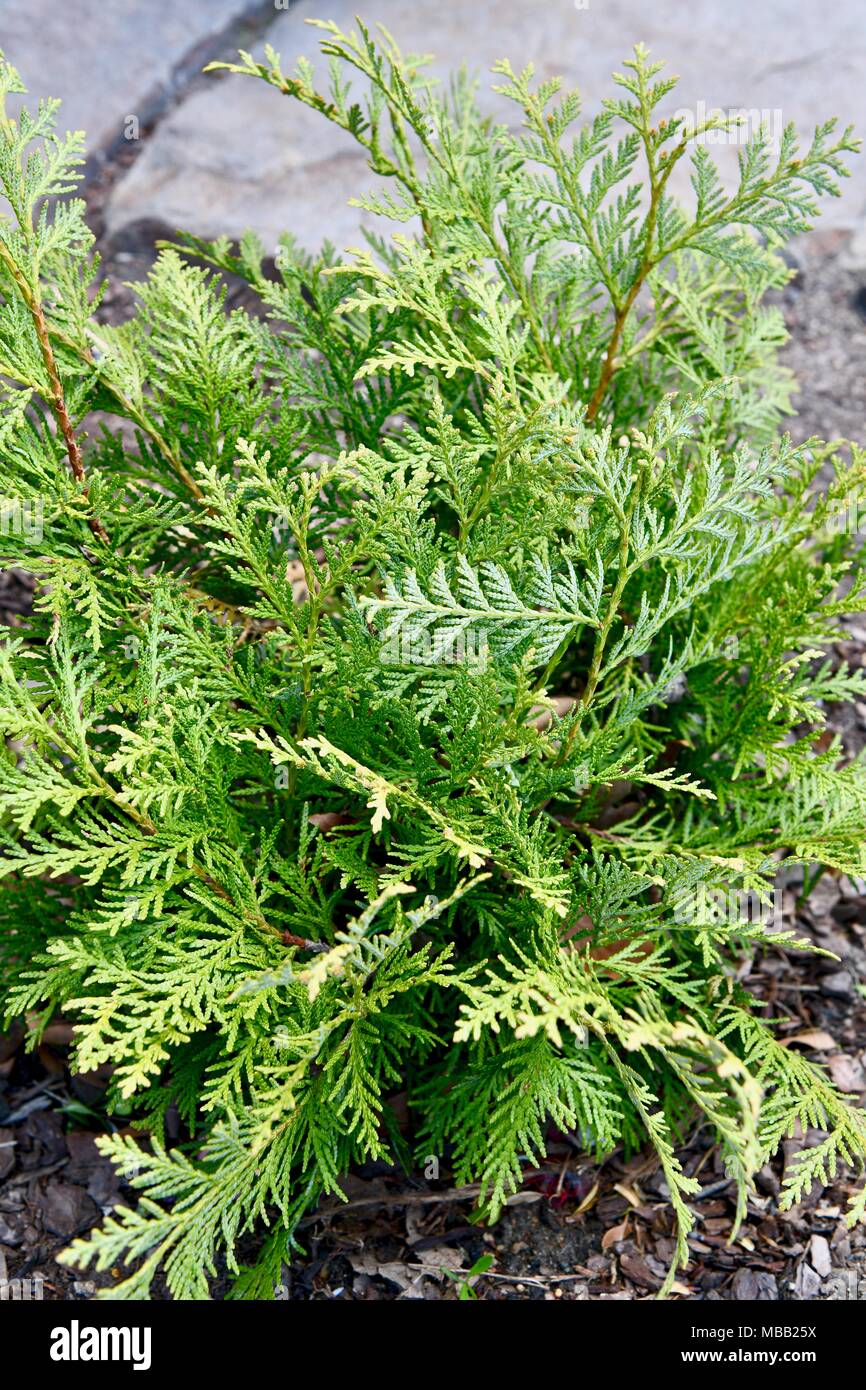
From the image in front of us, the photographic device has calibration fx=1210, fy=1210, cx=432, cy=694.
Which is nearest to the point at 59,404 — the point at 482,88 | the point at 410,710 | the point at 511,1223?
the point at 410,710

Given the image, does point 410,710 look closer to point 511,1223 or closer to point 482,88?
point 511,1223

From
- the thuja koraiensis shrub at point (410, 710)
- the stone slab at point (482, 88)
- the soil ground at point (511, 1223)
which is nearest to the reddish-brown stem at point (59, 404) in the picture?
the thuja koraiensis shrub at point (410, 710)

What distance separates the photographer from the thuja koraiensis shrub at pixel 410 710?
209 centimetres

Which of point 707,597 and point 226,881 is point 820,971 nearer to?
point 707,597

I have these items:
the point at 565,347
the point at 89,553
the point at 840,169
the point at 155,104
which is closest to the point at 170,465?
the point at 89,553

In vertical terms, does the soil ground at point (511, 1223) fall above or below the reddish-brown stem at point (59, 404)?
below

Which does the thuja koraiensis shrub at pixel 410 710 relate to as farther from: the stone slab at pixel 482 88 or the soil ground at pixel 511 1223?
the stone slab at pixel 482 88

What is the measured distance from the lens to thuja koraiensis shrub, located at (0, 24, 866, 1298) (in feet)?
6.85

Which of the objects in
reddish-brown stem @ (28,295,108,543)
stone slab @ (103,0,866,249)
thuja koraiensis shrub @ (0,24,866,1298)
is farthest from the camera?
stone slab @ (103,0,866,249)

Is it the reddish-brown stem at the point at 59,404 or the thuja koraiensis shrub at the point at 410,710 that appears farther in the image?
the reddish-brown stem at the point at 59,404

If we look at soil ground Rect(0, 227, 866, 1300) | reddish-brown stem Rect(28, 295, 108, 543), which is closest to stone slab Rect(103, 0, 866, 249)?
reddish-brown stem Rect(28, 295, 108, 543)

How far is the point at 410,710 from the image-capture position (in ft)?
7.24

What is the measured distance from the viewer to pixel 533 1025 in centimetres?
177

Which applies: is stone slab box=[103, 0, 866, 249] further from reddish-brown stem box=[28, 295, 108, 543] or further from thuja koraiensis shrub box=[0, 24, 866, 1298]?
reddish-brown stem box=[28, 295, 108, 543]
